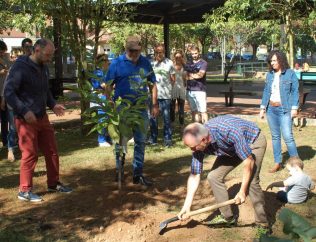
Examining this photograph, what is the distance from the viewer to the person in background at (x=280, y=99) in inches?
245

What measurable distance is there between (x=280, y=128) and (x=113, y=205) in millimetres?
2646

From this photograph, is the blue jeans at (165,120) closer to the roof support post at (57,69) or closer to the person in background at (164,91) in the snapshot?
the person in background at (164,91)

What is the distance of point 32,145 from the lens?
16.5 ft

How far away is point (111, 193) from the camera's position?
217 inches

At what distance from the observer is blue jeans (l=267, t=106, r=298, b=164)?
627cm

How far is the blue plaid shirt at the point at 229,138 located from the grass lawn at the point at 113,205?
30.5 inches

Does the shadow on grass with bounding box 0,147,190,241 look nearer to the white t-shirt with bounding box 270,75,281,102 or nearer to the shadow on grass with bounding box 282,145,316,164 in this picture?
the white t-shirt with bounding box 270,75,281,102

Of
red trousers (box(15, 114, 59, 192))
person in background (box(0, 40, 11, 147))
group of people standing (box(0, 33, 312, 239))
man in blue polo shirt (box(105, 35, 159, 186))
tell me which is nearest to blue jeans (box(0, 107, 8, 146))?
person in background (box(0, 40, 11, 147))

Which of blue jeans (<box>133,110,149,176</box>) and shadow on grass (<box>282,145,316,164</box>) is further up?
blue jeans (<box>133,110,149,176</box>)

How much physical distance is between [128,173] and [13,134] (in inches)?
83.3

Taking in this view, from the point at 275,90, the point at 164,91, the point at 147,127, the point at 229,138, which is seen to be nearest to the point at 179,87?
the point at 164,91

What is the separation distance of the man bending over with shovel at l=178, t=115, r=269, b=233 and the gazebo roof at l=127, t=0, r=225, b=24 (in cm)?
1062

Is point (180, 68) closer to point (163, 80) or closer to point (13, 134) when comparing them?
point (163, 80)

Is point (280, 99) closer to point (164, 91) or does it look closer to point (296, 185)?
point (296, 185)
